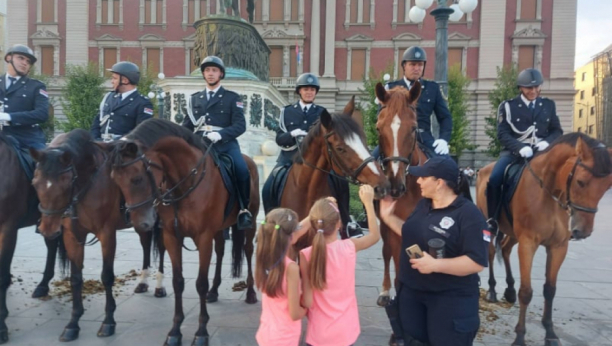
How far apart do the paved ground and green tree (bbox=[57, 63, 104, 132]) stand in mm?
30180

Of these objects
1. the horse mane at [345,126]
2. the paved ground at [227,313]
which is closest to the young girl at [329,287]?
the horse mane at [345,126]

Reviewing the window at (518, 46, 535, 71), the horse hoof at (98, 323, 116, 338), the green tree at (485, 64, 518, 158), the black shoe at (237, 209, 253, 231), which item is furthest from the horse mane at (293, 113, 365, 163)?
the window at (518, 46, 535, 71)

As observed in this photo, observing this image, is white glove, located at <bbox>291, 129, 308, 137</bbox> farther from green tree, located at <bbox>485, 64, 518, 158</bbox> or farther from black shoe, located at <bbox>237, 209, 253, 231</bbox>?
green tree, located at <bbox>485, 64, 518, 158</bbox>

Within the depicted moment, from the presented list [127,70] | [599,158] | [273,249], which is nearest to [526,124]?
[599,158]

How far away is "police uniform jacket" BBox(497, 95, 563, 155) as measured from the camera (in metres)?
5.65

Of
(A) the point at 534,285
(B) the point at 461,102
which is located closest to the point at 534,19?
(B) the point at 461,102

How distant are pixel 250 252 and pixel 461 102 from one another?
108 ft

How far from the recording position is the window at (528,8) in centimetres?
4104

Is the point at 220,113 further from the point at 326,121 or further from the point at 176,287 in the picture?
the point at 176,287

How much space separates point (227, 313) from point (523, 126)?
4.55 meters

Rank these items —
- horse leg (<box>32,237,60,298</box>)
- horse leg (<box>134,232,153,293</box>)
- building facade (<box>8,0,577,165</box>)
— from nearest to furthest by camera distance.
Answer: horse leg (<box>32,237,60,298</box>) < horse leg (<box>134,232,153,293</box>) < building facade (<box>8,0,577,165</box>)

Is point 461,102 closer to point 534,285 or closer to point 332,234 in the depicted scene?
point 534,285

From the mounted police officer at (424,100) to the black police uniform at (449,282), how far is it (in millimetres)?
2128

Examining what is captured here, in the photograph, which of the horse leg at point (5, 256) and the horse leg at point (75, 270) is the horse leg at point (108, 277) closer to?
the horse leg at point (75, 270)
